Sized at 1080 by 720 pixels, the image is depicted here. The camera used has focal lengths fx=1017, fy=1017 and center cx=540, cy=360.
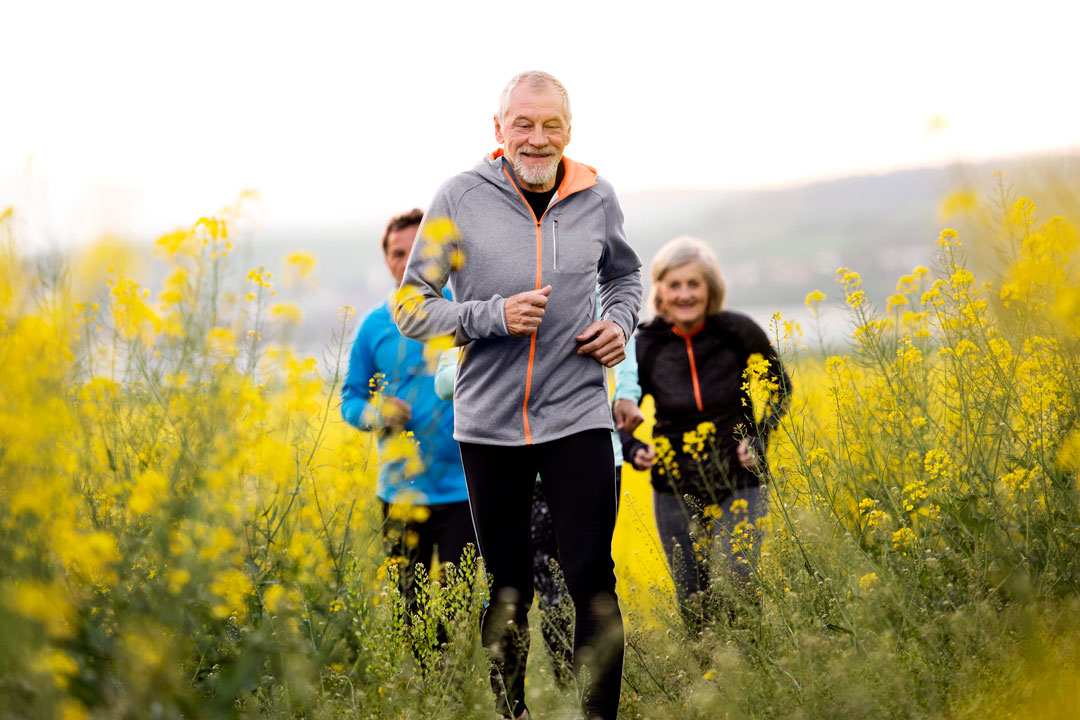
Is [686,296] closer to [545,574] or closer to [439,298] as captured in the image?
[545,574]

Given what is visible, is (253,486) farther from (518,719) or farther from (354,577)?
(518,719)

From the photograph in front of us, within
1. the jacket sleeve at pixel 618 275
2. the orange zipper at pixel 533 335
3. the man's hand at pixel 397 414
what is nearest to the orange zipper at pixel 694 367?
the jacket sleeve at pixel 618 275

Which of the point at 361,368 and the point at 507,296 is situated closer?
the point at 507,296

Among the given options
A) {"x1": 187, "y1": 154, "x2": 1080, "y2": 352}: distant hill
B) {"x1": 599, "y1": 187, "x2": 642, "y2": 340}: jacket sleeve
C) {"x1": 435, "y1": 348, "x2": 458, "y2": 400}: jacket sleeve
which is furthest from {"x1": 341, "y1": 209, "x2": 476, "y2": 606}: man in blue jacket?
{"x1": 187, "y1": 154, "x2": 1080, "y2": 352}: distant hill

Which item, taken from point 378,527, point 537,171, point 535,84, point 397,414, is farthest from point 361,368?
point 535,84

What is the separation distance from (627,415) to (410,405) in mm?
920

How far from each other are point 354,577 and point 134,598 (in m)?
0.94

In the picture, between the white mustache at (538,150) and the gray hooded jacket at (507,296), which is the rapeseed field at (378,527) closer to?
the gray hooded jacket at (507,296)

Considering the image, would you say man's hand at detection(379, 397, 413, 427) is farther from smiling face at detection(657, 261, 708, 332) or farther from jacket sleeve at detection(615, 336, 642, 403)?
smiling face at detection(657, 261, 708, 332)

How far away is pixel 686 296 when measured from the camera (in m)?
4.57

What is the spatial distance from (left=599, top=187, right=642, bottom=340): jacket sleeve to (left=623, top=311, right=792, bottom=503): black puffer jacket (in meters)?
1.08

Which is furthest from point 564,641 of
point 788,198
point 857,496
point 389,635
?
point 788,198

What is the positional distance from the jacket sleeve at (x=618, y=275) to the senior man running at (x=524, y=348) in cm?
7

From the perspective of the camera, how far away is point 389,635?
10.4ft
